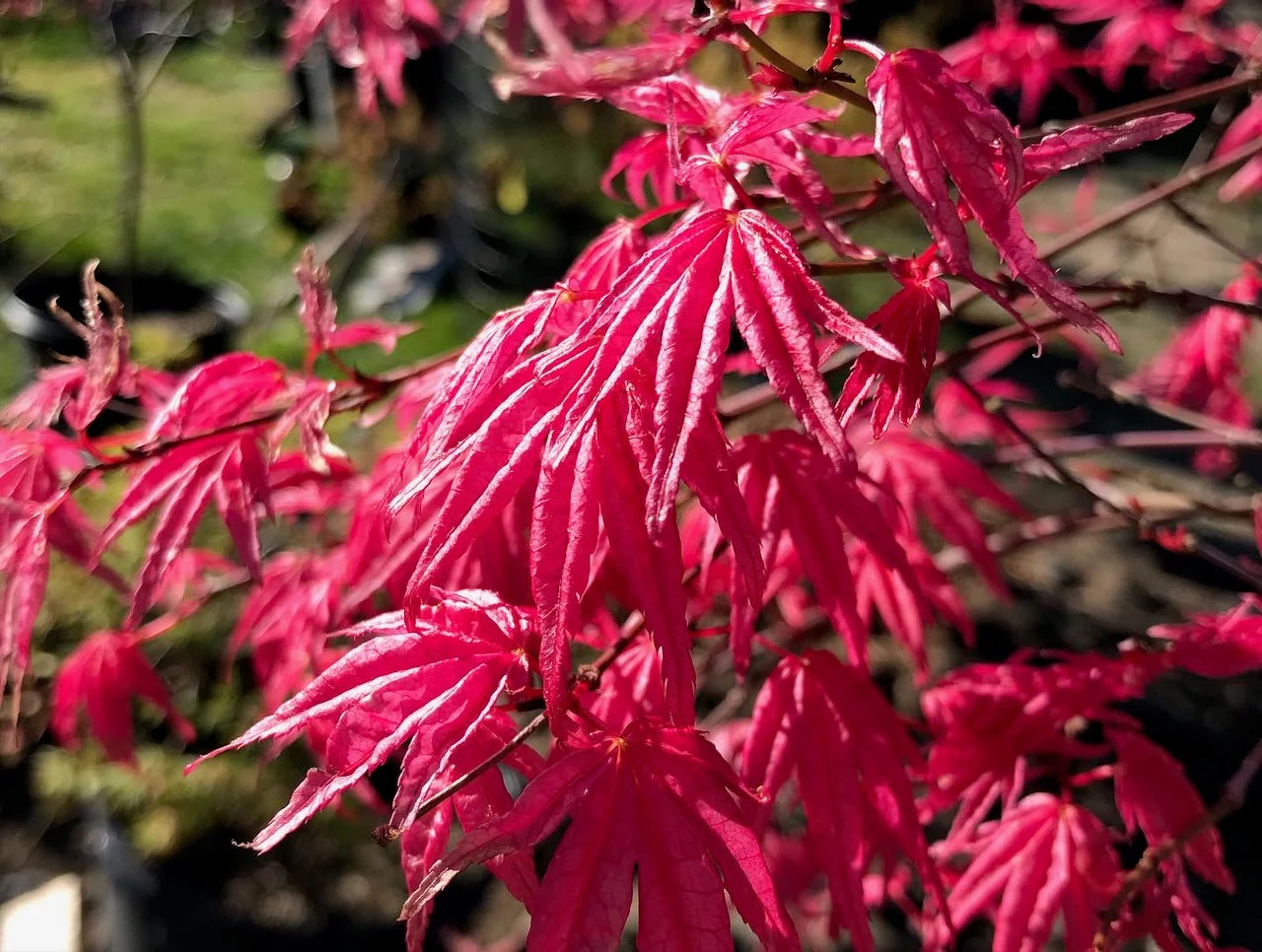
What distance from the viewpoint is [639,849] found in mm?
522

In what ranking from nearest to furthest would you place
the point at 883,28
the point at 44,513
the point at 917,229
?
the point at 44,513
the point at 917,229
the point at 883,28

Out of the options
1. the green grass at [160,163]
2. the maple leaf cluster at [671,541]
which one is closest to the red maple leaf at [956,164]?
the maple leaf cluster at [671,541]

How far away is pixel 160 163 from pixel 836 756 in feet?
15.0

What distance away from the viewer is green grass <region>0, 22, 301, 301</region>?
3.76m

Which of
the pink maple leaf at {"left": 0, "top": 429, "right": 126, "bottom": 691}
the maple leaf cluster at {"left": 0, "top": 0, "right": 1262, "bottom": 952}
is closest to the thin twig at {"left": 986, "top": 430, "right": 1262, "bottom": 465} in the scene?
the maple leaf cluster at {"left": 0, "top": 0, "right": 1262, "bottom": 952}

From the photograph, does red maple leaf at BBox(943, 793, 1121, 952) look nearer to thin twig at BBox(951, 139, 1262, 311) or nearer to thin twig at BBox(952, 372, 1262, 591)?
thin twig at BBox(952, 372, 1262, 591)

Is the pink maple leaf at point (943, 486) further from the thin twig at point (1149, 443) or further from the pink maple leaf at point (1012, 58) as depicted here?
the pink maple leaf at point (1012, 58)

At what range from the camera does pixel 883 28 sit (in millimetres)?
4883

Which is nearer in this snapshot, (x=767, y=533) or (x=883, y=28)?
(x=767, y=533)

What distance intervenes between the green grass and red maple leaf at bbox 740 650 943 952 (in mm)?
3133

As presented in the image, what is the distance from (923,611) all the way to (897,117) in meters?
0.47

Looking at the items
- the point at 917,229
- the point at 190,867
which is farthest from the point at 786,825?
the point at 917,229

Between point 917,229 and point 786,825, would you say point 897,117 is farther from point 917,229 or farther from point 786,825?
point 917,229

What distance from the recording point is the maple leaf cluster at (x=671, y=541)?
19.5 inches
